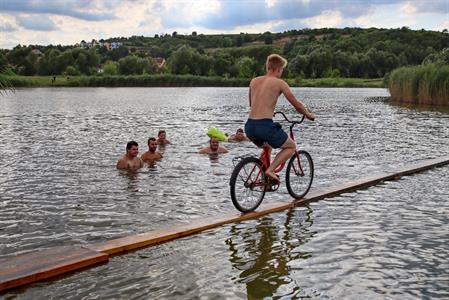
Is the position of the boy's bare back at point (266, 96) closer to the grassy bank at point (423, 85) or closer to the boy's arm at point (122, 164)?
the boy's arm at point (122, 164)

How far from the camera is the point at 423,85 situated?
41.4 m

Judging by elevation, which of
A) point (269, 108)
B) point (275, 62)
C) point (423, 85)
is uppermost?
point (275, 62)

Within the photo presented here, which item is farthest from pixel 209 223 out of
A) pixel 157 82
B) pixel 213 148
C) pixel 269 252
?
pixel 157 82

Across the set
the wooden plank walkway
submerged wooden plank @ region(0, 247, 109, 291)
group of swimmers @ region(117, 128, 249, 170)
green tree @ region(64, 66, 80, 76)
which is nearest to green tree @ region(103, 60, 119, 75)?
green tree @ region(64, 66, 80, 76)

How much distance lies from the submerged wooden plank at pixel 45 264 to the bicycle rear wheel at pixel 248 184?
2672mm

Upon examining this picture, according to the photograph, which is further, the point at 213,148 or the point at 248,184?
the point at 213,148

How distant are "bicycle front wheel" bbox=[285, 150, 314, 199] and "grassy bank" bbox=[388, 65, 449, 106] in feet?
109

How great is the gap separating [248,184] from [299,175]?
1622 mm

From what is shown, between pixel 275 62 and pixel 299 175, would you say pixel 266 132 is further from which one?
pixel 299 175

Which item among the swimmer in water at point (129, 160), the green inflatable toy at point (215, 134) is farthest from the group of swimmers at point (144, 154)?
the green inflatable toy at point (215, 134)

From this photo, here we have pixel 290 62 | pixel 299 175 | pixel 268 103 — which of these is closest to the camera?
pixel 268 103

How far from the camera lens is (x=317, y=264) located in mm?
6258

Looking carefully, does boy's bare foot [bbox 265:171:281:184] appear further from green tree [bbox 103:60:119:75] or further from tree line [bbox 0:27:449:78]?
green tree [bbox 103:60:119:75]

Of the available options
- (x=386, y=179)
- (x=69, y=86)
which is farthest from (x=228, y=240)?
(x=69, y=86)
